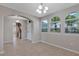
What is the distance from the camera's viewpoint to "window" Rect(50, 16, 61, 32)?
5.50 meters

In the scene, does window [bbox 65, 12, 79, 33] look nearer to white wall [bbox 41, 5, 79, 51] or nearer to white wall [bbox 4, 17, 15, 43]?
white wall [bbox 41, 5, 79, 51]

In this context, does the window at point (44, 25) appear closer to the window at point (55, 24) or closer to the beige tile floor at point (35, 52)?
the window at point (55, 24)

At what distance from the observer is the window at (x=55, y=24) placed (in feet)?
18.1

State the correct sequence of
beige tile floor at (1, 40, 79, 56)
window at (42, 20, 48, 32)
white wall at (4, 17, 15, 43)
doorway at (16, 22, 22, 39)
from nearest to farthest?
beige tile floor at (1, 40, 79, 56), window at (42, 20, 48, 32), white wall at (4, 17, 15, 43), doorway at (16, 22, 22, 39)

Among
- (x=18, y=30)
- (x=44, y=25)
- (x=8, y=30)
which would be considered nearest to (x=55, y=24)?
(x=44, y=25)

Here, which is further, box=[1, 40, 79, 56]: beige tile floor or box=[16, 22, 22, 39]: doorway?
box=[16, 22, 22, 39]: doorway

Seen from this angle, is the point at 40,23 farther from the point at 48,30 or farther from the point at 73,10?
the point at 73,10

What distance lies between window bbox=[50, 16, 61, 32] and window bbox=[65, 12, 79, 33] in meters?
0.64

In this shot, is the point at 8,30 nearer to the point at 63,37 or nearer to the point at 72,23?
the point at 63,37

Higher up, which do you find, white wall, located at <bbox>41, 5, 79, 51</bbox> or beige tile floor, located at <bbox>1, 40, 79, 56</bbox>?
white wall, located at <bbox>41, 5, 79, 51</bbox>

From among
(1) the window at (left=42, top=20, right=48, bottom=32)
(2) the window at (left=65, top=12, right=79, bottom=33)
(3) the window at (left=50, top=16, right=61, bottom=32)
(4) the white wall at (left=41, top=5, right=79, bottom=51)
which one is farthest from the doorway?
(2) the window at (left=65, top=12, right=79, bottom=33)

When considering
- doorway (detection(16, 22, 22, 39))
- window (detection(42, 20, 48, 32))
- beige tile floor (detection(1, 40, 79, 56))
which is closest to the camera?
beige tile floor (detection(1, 40, 79, 56))

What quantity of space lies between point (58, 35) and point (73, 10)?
164cm

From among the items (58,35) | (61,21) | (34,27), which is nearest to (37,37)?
(34,27)
